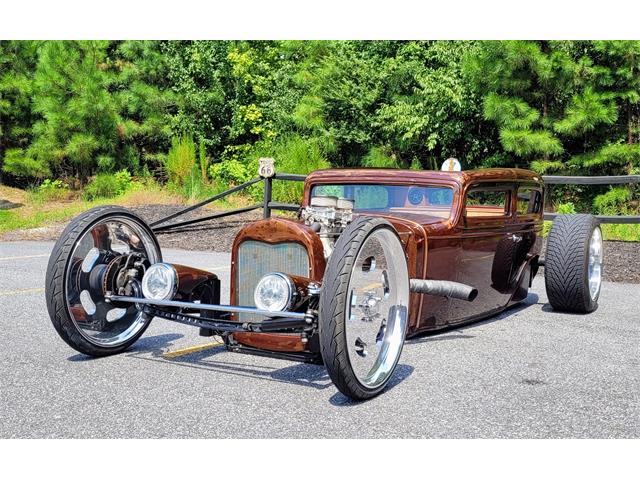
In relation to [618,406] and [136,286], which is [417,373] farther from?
[136,286]

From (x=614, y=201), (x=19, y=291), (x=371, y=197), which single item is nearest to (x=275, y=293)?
(x=371, y=197)

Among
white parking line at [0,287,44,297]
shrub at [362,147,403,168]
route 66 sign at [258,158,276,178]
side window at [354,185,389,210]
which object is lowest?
white parking line at [0,287,44,297]

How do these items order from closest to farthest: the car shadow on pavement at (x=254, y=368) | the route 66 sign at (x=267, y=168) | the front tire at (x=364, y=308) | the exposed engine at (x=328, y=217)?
the front tire at (x=364, y=308) < the car shadow on pavement at (x=254, y=368) < the exposed engine at (x=328, y=217) < the route 66 sign at (x=267, y=168)

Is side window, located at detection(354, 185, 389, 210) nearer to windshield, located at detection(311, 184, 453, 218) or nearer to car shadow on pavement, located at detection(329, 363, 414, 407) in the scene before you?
windshield, located at detection(311, 184, 453, 218)

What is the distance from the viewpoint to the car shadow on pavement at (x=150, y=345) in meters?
5.10

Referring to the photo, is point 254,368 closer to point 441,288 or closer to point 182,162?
point 441,288

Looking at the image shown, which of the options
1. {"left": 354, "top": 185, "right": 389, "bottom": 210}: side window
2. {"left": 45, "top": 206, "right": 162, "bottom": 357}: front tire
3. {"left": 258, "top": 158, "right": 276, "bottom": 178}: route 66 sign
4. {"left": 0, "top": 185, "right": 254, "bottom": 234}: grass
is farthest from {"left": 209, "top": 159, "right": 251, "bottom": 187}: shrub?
{"left": 45, "top": 206, "right": 162, "bottom": 357}: front tire

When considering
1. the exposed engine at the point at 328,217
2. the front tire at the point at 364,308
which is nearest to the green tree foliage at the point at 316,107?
the exposed engine at the point at 328,217

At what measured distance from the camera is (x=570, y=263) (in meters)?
6.71

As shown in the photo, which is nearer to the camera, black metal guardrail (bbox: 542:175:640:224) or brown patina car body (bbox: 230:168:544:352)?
brown patina car body (bbox: 230:168:544:352)

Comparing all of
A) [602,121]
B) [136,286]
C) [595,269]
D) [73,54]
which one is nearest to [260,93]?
[73,54]

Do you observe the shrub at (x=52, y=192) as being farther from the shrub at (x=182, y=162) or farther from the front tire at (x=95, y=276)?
the front tire at (x=95, y=276)

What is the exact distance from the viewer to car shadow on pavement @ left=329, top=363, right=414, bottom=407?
4090mm

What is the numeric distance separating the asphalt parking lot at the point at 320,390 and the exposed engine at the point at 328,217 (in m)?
0.90
